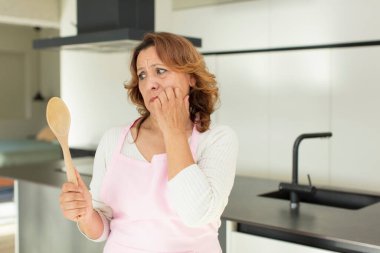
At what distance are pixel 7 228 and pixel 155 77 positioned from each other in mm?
4108

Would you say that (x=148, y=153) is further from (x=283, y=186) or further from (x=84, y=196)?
(x=283, y=186)

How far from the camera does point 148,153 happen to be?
49.5 inches

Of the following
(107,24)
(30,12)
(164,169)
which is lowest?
(164,169)

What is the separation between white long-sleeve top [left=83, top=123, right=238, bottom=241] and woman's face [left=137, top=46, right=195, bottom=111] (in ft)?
0.45

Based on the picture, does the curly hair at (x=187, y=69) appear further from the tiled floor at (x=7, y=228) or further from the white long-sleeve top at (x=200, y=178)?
the tiled floor at (x=7, y=228)

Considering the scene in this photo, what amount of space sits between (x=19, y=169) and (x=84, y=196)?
7.37 ft

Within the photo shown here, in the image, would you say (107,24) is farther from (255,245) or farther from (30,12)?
(30,12)

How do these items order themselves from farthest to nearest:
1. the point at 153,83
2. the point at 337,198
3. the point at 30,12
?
the point at 30,12
the point at 337,198
the point at 153,83

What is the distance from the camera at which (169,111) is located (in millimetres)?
1100

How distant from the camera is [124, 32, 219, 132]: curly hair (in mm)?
1176

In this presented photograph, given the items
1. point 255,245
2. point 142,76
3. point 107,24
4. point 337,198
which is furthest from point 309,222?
point 107,24

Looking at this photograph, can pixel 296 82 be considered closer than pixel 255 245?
No

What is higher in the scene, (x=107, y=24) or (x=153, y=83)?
(x=107, y=24)

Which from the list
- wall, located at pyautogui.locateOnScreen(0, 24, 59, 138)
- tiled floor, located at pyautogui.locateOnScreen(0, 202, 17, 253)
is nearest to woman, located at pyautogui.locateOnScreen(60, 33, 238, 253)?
tiled floor, located at pyautogui.locateOnScreen(0, 202, 17, 253)
